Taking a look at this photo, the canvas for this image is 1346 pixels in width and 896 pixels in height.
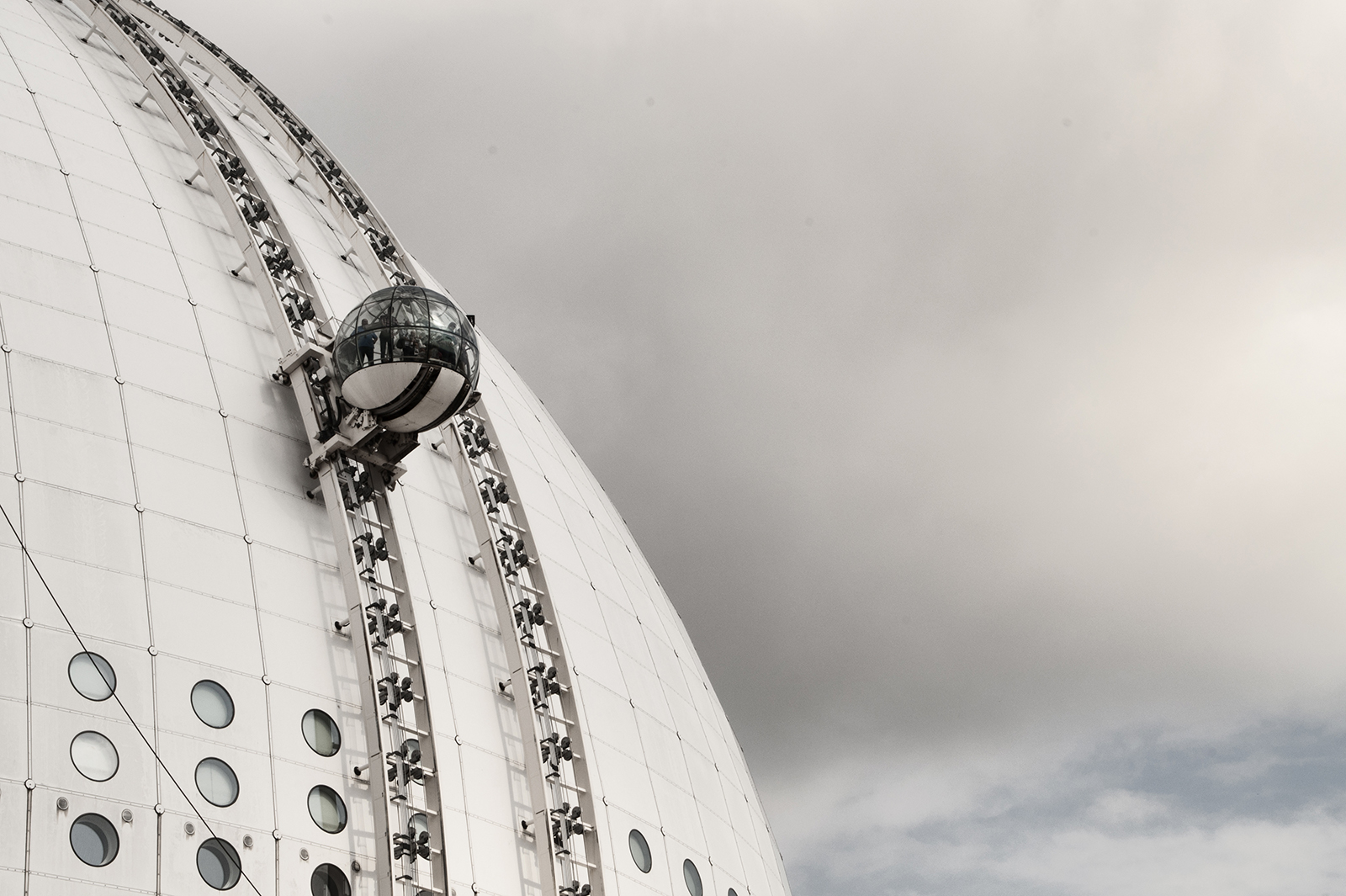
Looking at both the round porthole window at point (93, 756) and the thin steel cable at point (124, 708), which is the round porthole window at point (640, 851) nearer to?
the thin steel cable at point (124, 708)

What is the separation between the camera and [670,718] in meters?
39.8

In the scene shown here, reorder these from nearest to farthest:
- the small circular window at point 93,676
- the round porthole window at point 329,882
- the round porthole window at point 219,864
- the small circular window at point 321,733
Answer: the round porthole window at point 219,864 → the small circular window at point 93,676 → the round porthole window at point 329,882 → the small circular window at point 321,733

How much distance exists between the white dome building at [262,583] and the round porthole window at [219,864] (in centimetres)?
5

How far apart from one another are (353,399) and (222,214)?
371 inches

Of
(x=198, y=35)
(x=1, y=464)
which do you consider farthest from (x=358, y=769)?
(x=198, y=35)

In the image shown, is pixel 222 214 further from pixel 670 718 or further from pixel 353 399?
pixel 670 718

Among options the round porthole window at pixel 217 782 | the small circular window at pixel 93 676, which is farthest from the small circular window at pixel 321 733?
the small circular window at pixel 93 676

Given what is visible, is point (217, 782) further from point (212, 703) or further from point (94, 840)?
point (94, 840)


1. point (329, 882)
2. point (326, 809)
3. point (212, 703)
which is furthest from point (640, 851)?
point (212, 703)

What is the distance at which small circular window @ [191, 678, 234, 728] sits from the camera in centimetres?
2617

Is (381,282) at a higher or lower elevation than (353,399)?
higher

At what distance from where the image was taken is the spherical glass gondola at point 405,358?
99.0ft

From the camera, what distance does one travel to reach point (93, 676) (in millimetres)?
25328

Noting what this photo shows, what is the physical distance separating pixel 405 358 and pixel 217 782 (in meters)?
9.67
